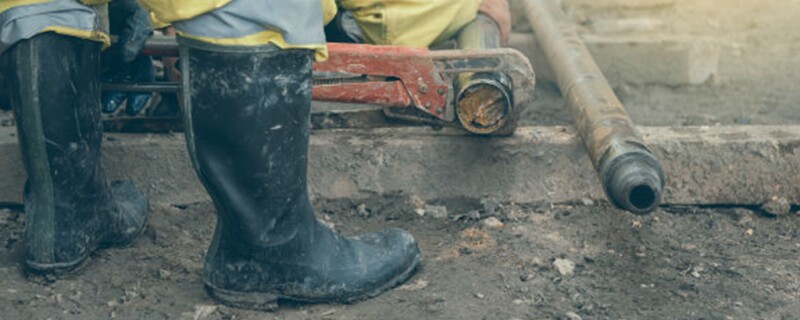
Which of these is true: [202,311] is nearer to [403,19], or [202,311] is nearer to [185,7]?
[185,7]

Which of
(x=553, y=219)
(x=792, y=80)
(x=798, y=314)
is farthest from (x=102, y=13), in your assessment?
(x=792, y=80)

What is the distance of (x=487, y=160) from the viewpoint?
10.6ft

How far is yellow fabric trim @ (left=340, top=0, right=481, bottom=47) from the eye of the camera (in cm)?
313

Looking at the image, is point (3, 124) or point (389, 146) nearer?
point (389, 146)

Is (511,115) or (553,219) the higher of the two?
(511,115)

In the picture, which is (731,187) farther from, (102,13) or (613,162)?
(102,13)

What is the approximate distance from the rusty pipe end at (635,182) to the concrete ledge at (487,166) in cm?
70

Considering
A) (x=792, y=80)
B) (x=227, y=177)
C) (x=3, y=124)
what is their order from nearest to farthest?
(x=227, y=177), (x=3, y=124), (x=792, y=80)

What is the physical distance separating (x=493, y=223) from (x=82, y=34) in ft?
4.26

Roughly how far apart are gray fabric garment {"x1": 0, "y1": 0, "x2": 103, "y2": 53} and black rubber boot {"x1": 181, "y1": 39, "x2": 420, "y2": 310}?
16.9 inches

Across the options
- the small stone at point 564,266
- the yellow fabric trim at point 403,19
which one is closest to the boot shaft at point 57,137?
the yellow fabric trim at point 403,19

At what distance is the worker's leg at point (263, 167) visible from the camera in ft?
7.42

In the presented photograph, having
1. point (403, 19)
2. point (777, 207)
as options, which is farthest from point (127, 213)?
point (777, 207)

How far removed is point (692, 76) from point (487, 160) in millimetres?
1510
